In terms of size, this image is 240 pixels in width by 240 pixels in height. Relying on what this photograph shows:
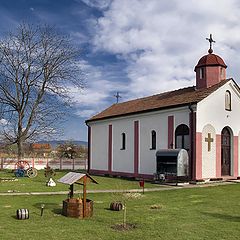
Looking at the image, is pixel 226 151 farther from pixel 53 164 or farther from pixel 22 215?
pixel 53 164

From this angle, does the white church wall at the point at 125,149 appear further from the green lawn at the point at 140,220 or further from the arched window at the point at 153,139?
the green lawn at the point at 140,220

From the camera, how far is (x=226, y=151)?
2523 cm

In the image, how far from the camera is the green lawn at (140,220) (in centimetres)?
918

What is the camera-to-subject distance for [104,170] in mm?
31641

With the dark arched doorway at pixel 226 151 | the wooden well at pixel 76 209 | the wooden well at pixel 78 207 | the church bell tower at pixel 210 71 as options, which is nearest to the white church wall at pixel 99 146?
the church bell tower at pixel 210 71

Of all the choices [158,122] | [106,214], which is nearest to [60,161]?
[158,122]

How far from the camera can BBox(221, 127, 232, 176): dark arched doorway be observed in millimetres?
24797

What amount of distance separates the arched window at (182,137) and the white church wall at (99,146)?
9.11m

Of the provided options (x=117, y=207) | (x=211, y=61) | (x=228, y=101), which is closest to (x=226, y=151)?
(x=228, y=101)

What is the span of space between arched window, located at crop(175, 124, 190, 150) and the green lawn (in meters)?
7.52

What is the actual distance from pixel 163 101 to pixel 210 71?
13.0 ft

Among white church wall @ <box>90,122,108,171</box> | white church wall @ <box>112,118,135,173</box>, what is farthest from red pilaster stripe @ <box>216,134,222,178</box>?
white church wall @ <box>90,122,108,171</box>

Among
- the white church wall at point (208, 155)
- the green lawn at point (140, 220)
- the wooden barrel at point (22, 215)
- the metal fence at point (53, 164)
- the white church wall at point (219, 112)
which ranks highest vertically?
the white church wall at point (219, 112)

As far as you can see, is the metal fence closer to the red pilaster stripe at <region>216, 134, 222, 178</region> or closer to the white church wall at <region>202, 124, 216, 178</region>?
the red pilaster stripe at <region>216, 134, 222, 178</region>
